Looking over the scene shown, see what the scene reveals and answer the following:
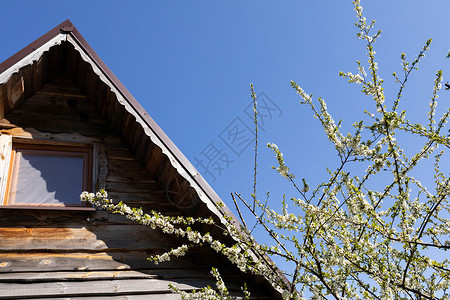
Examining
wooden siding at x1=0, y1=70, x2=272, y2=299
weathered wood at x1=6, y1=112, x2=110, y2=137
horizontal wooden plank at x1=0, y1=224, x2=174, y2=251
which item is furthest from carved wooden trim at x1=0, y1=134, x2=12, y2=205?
horizontal wooden plank at x1=0, y1=224, x2=174, y2=251

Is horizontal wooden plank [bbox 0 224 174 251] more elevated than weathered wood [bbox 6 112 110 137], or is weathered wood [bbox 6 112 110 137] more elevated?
weathered wood [bbox 6 112 110 137]

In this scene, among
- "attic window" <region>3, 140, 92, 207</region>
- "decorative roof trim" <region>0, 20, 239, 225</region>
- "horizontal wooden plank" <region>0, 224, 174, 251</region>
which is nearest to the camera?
"horizontal wooden plank" <region>0, 224, 174, 251</region>

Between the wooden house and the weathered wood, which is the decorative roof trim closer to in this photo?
the wooden house

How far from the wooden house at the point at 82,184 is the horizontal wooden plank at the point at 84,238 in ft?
0.03

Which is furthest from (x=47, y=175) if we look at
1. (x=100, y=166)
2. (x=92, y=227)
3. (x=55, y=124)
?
(x=92, y=227)

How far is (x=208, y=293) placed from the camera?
334 cm

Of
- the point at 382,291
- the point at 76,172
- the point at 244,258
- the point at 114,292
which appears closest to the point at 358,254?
the point at 382,291

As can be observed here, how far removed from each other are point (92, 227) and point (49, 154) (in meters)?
1.28

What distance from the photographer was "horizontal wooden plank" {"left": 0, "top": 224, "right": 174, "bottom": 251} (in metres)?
3.80

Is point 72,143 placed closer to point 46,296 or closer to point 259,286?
point 46,296

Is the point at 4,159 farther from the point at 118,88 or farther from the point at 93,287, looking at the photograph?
the point at 93,287

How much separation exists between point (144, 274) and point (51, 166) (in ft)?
6.29

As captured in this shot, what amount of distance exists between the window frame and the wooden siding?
8 cm

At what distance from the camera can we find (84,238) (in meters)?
4.02
